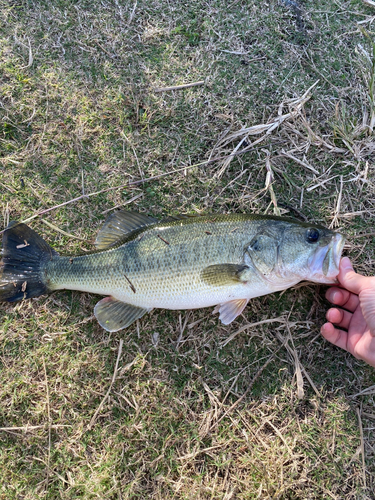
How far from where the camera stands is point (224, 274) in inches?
109

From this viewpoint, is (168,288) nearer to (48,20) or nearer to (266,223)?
(266,223)

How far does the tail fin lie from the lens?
122 inches

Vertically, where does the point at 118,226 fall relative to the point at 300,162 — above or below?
below

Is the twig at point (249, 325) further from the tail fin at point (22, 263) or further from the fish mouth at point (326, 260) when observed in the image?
the tail fin at point (22, 263)

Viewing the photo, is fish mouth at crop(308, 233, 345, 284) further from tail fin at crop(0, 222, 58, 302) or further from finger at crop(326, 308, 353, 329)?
tail fin at crop(0, 222, 58, 302)

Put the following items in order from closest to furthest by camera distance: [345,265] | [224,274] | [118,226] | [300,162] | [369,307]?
[369,307], [224,274], [345,265], [118,226], [300,162]

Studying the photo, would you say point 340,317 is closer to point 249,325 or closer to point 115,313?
point 249,325

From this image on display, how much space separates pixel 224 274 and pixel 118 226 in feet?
3.89

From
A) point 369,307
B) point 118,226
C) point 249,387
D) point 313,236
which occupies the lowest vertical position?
point 249,387

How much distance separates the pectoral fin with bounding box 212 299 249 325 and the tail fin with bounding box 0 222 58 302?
1.75 m

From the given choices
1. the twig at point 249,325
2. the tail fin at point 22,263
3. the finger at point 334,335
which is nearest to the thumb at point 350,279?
the finger at point 334,335

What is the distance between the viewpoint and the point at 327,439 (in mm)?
3020

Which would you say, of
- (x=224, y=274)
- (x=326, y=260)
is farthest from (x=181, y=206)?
(x=326, y=260)

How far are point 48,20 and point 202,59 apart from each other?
1.77 meters
